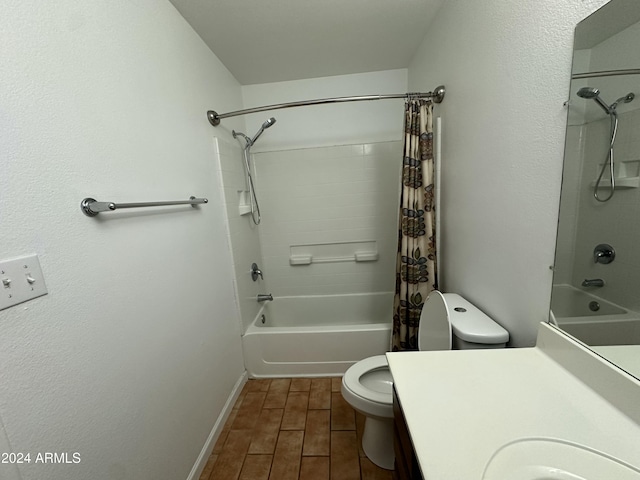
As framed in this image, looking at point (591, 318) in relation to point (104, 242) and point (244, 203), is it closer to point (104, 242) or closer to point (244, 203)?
point (104, 242)

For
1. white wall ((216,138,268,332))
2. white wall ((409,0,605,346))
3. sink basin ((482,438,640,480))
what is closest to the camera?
sink basin ((482,438,640,480))

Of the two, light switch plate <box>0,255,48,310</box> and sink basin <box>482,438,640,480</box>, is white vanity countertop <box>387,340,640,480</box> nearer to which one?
sink basin <box>482,438,640,480</box>

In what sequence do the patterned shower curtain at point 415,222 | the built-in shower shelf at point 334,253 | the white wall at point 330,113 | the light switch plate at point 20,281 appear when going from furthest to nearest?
the built-in shower shelf at point 334,253 < the white wall at point 330,113 < the patterned shower curtain at point 415,222 < the light switch plate at point 20,281

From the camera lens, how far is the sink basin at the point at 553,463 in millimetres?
506

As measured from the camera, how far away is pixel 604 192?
70 cm

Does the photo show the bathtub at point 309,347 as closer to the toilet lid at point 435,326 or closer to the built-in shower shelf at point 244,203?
the toilet lid at point 435,326

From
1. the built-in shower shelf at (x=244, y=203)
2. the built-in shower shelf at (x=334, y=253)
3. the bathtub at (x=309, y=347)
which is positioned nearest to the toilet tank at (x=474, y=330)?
the bathtub at (x=309, y=347)

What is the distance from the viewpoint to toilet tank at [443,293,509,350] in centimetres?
103

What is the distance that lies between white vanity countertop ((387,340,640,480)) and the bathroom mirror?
140mm

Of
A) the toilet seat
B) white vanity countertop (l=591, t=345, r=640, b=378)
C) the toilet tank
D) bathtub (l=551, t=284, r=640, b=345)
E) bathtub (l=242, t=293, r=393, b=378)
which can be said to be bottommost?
bathtub (l=242, t=293, r=393, b=378)

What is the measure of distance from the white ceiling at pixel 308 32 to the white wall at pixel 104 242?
0.27 meters

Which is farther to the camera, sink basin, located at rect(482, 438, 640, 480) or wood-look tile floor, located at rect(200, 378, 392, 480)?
wood-look tile floor, located at rect(200, 378, 392, 480)

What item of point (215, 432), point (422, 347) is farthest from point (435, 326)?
point (215, 432)

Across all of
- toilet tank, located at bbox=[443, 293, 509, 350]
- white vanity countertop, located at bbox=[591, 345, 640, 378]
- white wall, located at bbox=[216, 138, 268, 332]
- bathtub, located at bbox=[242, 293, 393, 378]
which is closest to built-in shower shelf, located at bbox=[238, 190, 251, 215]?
white wall, located at bbox=[216, 138, 268, 332]
